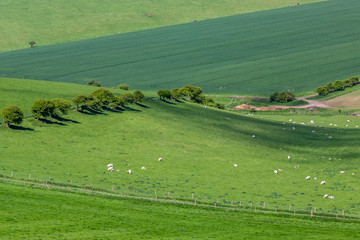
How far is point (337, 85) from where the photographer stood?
160500 millimetres

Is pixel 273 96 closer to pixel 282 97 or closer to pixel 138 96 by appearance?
pixel 282 97

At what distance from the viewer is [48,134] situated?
3575 inches

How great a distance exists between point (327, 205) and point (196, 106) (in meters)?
57.8

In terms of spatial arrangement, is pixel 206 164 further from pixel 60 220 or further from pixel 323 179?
pixel 60 220

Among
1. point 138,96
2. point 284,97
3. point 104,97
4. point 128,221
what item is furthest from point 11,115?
point 284,97

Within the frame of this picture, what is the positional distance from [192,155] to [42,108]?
27609mm

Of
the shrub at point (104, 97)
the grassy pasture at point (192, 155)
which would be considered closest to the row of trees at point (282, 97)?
the grassy pasture at point (192, 155)

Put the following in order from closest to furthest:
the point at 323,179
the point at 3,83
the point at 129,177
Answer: the point at 129,177 < the point at 323,179 < the point at 3,83

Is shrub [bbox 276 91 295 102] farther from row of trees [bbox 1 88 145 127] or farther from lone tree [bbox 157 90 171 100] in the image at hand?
row of trees [bbox 1 88 145 127]

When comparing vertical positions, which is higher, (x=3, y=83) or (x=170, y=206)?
(x=3, y=83)

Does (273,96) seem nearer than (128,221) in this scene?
No

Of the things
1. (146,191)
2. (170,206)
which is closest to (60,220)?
(170,206)

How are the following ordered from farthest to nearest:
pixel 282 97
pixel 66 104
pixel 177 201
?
pixel 282 97 → pixel 66 104 → pixel 177 201

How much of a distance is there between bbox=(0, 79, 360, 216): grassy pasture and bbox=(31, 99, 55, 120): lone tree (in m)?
2.19
